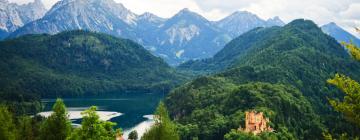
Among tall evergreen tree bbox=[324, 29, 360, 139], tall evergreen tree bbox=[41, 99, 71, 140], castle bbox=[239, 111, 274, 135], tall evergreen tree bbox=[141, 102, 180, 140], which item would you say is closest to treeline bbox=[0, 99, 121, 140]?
tall evergreen tree bbox=[41, 99, 71, 140]

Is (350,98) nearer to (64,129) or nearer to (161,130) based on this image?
(64,129)

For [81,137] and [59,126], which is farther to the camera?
[59,126]

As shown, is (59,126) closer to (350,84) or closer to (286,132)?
(350,84)

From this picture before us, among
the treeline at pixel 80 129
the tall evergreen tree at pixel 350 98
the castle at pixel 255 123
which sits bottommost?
the castle at pixel 255 123

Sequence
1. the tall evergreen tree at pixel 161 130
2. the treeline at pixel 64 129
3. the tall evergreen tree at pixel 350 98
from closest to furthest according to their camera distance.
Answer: the tall evergreen tree at pixel 350 98 < the treeline at pixel 64 129 < the tall evergreen tree at pixel 161 130

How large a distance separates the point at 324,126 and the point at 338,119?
32.0ft

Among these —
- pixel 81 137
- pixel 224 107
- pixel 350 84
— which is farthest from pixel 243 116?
pixel 350 84

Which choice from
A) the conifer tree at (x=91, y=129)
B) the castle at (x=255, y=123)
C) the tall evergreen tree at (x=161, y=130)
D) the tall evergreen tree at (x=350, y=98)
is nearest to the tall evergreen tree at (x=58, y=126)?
the tall evergreen tree at (x=161, y=130)

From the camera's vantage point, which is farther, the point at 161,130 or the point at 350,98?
the point at 161,130

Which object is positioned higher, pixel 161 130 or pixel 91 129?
pixel 91 129

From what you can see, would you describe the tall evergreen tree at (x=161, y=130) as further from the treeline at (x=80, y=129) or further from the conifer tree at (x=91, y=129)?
the conifer tree at (x=91, y=129)

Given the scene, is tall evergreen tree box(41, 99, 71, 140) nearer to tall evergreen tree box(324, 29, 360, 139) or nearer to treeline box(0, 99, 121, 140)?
treeline box(0, 99, 121, 140)

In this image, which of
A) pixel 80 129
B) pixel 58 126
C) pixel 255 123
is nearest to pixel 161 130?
pixel 58 126

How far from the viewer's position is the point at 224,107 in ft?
591
